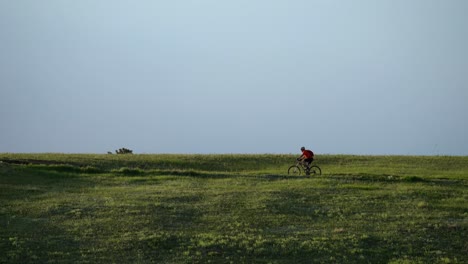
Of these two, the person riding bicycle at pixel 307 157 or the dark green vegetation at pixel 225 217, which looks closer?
the dark green vegetation at pixel 225 217

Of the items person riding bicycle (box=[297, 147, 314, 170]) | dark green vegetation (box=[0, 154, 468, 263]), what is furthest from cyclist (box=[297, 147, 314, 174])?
dark green vegetation (box=[0, 154, 468, 263])

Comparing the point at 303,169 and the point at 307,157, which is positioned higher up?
the point at 307,157

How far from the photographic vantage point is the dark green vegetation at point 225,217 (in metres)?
19.5

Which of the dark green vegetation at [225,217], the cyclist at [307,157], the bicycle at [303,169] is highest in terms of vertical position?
the cyclist at [307,157]

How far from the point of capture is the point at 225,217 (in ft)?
79.6

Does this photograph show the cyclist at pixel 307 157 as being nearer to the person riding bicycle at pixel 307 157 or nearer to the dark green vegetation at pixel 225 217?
the person riding bicycle at pixel 307 157

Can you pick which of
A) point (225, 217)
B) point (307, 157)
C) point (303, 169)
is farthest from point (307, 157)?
point (225, 217)

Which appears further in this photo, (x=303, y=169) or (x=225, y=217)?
(x=303, y=169)

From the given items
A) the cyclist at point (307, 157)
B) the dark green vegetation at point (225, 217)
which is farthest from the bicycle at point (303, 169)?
the dark green vegetation at point (225, 217)

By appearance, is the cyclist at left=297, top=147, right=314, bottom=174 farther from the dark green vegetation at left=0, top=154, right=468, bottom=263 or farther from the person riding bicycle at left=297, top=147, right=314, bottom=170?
the dark green vegetation at left=0, top=154, right=468, bottom=263

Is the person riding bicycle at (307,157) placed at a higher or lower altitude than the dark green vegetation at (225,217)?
higher

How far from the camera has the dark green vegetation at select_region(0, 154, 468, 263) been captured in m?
19.5

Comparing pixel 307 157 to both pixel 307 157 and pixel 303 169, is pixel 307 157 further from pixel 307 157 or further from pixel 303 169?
pixel 303 169

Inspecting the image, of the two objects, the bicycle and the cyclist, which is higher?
the cyclist
